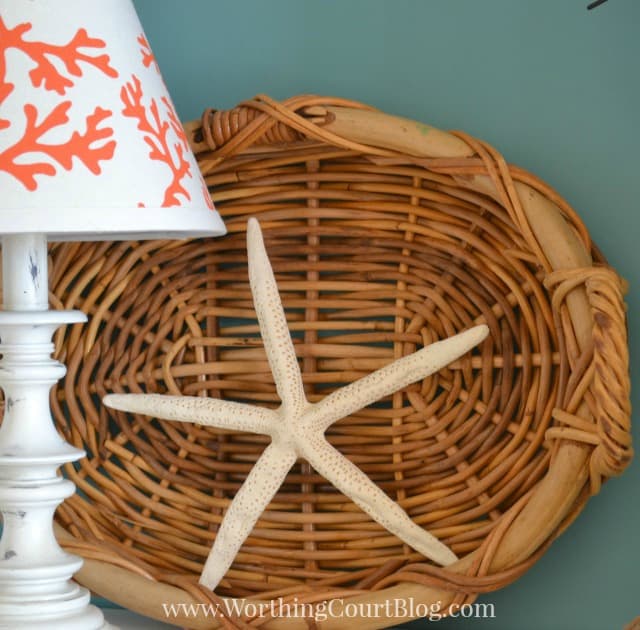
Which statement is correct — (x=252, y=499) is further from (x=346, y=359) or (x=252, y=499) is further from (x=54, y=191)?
(x=54, y=191)

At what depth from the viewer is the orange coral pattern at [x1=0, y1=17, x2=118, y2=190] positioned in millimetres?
679

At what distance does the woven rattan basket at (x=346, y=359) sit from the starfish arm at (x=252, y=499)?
48 mm

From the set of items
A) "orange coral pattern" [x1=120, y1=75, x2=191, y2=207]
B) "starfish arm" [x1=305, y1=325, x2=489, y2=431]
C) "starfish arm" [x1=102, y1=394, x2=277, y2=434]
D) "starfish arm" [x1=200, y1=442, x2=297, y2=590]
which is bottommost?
"starfish arm" [x1=200, y1=442, x2=297, y2=590]

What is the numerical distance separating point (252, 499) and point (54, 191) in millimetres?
339

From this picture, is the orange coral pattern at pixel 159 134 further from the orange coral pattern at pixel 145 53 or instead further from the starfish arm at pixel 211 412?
the starfish arm at pixel 211 412

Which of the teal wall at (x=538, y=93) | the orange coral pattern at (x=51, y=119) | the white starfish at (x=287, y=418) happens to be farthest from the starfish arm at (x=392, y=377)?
the orange coral pattern at (x=51, y=119)

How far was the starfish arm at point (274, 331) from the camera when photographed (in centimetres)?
90

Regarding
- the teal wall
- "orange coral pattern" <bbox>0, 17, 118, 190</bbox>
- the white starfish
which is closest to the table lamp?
"orange coral pattern" <bbox>0, 17, 118, 190</bbox>

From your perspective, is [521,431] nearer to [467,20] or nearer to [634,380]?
[634,380]

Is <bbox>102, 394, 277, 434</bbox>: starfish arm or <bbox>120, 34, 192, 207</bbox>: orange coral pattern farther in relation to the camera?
<bbox>102, 394, 277, 434</bbox>: starfish arm

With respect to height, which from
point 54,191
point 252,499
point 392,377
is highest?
point 54,191

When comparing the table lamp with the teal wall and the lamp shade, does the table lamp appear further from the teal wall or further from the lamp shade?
the teal wall

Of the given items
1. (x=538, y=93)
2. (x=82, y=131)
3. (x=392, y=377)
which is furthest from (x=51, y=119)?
(x=538, y=93)

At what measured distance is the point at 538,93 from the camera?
950 millimetres
